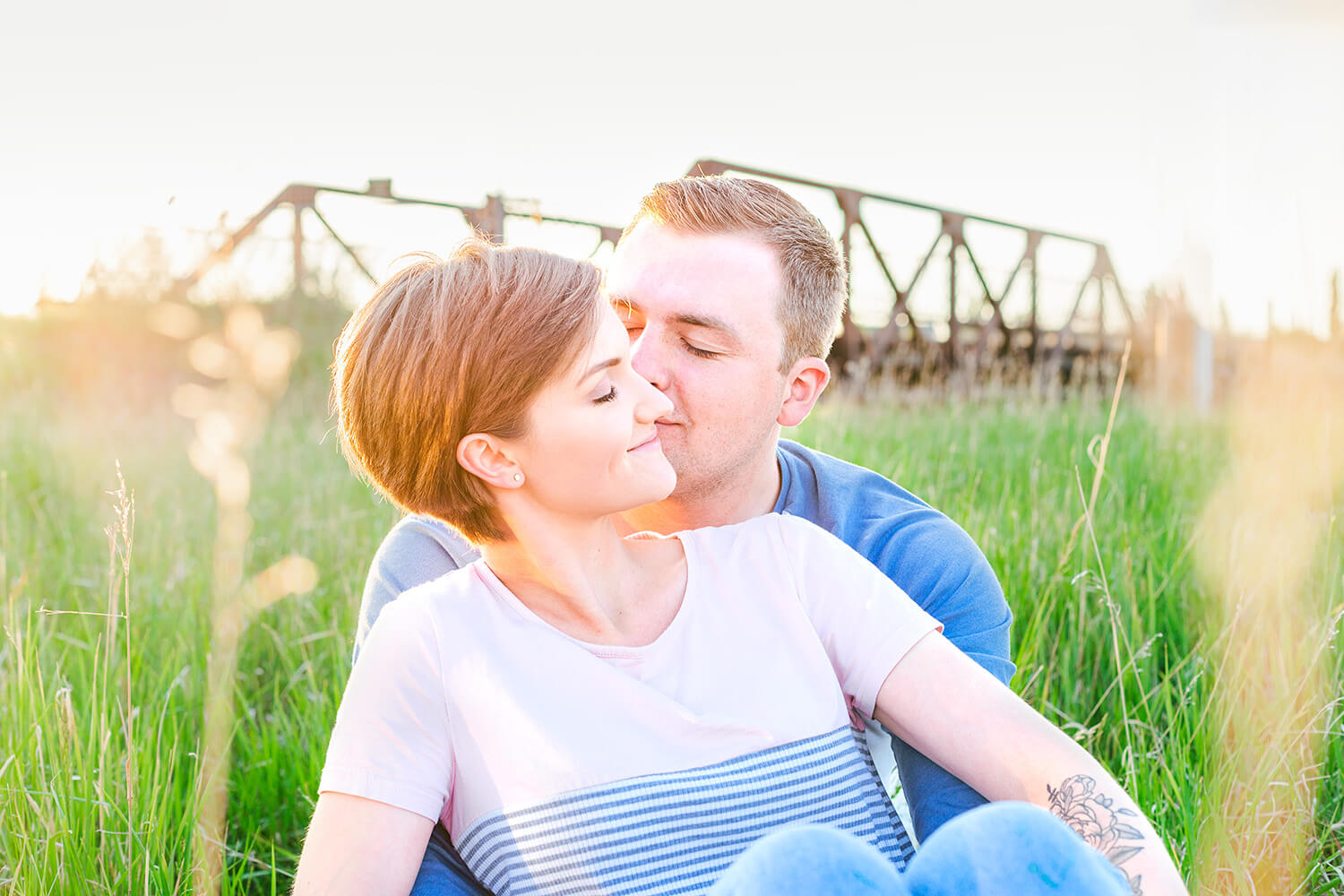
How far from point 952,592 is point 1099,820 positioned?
477 millimetres

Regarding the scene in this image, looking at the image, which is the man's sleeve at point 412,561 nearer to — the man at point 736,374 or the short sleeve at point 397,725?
the man at point 736,374

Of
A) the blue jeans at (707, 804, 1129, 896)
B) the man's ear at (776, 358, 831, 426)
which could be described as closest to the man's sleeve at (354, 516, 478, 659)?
the man's ear at (776, 358, 831, 426)

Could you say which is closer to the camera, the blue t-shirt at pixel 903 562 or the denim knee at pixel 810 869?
the denim knee at pixel 810 869

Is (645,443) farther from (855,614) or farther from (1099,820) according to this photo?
(1099,820)

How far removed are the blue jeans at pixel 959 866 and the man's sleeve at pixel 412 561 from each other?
97 centimetres

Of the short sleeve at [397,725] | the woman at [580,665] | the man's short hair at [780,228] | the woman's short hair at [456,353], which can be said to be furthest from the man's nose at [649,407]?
the man's short hair at [780,228]

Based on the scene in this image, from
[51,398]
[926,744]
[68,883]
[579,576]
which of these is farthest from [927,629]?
[51,398]

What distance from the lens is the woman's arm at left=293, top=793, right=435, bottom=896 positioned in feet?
3.79

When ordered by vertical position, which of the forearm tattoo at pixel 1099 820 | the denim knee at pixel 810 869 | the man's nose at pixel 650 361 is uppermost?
the man's nose at pixel 650 361

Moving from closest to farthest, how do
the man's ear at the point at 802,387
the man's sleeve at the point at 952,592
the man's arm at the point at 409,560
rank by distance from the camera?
the man's sleeve at the point at 952,592, the man's arm at the point at 409,560, the man's ear at the point at 802,387

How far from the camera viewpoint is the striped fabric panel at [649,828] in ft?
4.01

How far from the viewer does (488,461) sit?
4.48ft

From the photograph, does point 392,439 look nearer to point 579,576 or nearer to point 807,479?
point 579,576

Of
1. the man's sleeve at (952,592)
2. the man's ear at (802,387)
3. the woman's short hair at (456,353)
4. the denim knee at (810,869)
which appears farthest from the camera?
the man's ear at (802,387)
